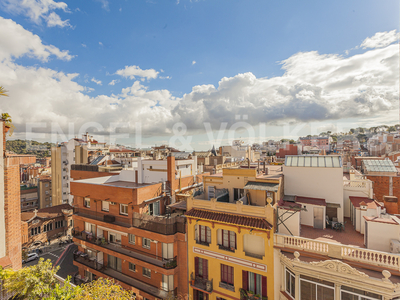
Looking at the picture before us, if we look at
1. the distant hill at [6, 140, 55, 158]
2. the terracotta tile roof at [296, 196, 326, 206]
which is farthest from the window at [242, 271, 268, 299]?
the distant hill at [6, 140, 55, 158]

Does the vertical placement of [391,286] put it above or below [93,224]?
above

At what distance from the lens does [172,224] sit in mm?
16000

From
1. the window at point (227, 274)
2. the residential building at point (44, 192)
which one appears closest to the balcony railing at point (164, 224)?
the window at point (227, 274)

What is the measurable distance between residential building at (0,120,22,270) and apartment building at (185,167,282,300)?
35.3 feet

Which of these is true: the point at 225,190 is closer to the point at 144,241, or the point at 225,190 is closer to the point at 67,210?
the point at 144,241

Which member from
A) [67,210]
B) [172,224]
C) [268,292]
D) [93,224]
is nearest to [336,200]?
[268,292]

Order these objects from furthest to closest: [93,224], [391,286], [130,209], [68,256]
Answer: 1. [68,256]
2. [93,224]
3. [130,209]
4. [391,286]

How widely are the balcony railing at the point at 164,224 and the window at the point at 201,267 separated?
2.62 metres

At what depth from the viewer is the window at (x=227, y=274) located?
45.5 feet

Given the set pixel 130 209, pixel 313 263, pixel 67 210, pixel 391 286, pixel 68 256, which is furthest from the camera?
pixel 67 210

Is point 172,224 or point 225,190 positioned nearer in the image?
point 172,224

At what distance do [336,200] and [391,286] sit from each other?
7.98 m

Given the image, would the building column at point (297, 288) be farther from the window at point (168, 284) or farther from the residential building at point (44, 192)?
the residential building at point (44, 192)


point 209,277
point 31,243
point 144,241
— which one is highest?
point 144,241
